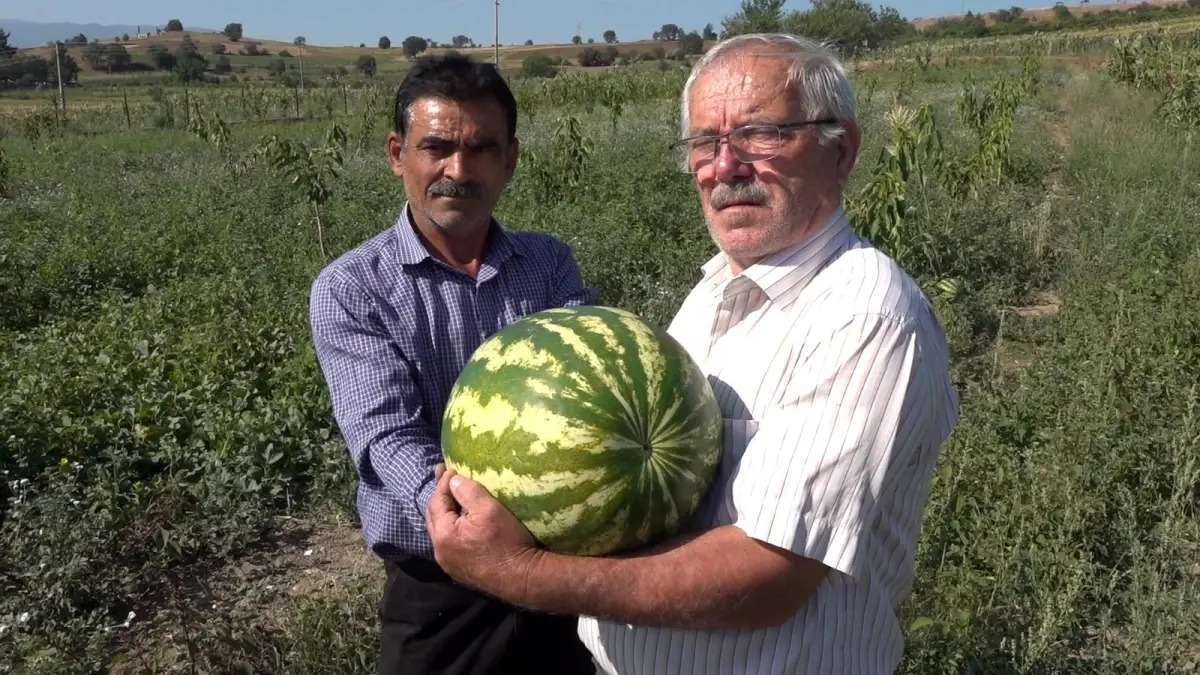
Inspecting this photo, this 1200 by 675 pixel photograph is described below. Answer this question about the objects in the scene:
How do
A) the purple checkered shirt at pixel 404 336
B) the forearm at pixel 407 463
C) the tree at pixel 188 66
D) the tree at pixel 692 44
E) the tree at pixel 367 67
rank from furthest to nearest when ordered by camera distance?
the tree at pixel 692 44 → the tree at pixel 367 67 → the tree at pixel 188 66 → the purple checkered shirt at pixel 404 336 → the forearm at pixel 407 463

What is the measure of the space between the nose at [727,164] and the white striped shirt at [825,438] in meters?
0.19

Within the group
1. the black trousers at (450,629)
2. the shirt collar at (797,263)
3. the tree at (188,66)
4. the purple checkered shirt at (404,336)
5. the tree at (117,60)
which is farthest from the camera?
the tree at (117,60)

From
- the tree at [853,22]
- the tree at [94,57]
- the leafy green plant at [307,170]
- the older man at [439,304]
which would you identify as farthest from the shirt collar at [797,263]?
the tree at [94,57]

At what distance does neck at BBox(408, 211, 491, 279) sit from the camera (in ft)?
8.82

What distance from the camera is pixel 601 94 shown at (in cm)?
2766

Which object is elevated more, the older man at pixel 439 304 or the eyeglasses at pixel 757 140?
the eyeglasses at pixel 757 140

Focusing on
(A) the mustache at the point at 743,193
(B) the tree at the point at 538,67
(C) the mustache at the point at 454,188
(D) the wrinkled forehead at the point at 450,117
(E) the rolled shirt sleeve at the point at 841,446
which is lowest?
(E) the rolled shirt sleeve at the point at 841,446

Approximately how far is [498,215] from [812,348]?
9464mm

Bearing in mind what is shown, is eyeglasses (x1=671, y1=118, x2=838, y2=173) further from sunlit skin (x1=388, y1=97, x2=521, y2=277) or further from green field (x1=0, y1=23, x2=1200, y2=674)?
green field (x1=0, y1=23, x2=1200, y2=674)

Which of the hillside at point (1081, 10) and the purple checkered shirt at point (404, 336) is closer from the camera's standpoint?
the purple checkered shirt at point (404, 336)

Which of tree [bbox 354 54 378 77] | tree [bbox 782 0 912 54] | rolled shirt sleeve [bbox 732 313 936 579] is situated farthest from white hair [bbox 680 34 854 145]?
tree [bbox 354 54 378 77]

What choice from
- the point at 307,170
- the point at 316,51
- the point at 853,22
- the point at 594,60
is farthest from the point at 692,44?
the point at 307,170

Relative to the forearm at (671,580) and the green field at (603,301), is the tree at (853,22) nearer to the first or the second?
the green field at (603,301)

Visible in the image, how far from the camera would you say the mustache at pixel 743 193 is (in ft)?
6.09
